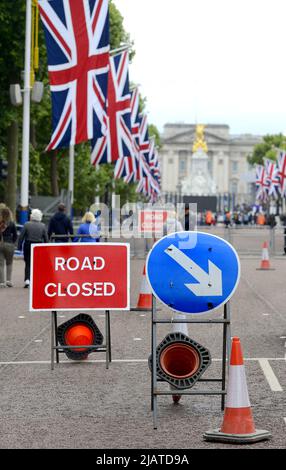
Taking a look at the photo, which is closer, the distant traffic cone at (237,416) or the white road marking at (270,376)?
the distant traffic cone at (237,416)

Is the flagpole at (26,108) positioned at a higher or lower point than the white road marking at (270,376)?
higher

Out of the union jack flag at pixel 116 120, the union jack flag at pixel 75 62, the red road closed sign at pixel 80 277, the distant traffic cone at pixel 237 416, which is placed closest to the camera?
the distant traffic cone at pixel 237 416

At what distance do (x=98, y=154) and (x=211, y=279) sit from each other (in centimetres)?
2997

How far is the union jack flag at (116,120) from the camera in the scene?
128 feet

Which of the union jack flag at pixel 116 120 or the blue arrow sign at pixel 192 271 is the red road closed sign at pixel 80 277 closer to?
the blue arrow sign at pixel 192 271

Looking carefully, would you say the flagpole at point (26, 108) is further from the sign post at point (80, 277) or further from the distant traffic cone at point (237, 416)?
the distant traffic cone at point (237, 416)

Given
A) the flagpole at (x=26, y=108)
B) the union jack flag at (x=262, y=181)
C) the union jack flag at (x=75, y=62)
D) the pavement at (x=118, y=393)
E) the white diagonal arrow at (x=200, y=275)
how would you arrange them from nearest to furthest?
the pavement at (x=118, y=393) → the white diagonal arrow at (x=200, y=275) → the union jack flag at (x=75, y=62) → the flagpole at (x=26, y=108) → the union jack flag at (x=262, y=181)

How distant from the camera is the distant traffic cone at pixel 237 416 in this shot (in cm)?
822

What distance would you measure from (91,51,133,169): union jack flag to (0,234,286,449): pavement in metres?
21.5

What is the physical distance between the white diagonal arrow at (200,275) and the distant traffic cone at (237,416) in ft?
2.45

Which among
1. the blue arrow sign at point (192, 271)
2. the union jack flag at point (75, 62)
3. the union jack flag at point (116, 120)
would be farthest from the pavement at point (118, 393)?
the union jack flag at point (116, 120)

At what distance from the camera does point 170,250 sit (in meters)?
9.03

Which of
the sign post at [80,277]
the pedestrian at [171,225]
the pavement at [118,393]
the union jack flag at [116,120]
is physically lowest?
the pavement at [118,393]
